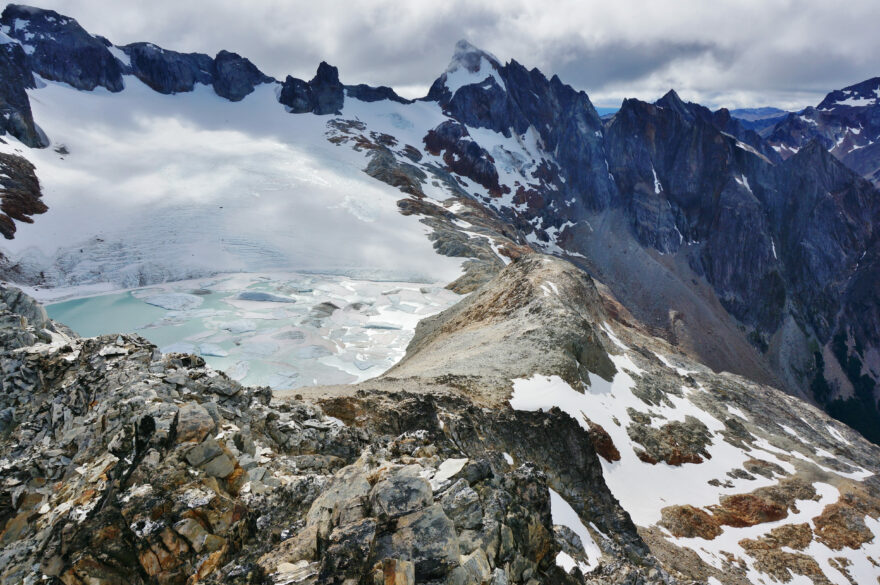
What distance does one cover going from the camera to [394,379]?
30.2 meters

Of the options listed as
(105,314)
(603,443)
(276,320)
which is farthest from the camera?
(105,314)

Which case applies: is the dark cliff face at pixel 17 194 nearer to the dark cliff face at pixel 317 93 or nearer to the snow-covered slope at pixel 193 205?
the snow-covered slope at pixel 193 205

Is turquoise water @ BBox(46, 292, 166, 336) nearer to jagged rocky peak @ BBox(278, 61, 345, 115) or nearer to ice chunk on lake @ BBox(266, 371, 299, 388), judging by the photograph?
ice chunk on lake @ BBox(266, 371, 299, 388)

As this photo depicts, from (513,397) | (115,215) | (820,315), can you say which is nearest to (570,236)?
(820,315)

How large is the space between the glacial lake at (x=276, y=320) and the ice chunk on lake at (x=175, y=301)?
0.40 feet

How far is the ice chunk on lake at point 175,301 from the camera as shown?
60.4 metres

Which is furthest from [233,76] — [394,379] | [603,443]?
[603,443]

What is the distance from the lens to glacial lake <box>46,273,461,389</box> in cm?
4678

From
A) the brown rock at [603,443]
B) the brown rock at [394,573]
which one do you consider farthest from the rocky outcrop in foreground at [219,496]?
the brown rock at [603,443]

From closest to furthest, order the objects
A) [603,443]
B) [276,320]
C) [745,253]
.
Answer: [603,443] < [276,320] < [745,253]

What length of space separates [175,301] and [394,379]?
46.0 metres

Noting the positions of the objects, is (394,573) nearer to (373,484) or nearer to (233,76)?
(373,484)

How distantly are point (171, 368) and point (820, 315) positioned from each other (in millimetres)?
232418

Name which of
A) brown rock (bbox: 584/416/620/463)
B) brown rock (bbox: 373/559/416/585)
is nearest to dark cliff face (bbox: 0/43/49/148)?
brown rock (bbox: 584/416/620/463)
